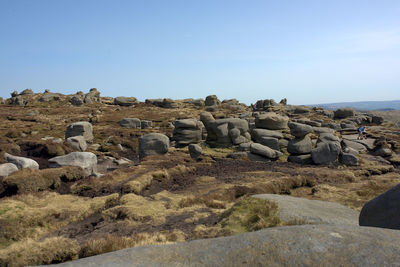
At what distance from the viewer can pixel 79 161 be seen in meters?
27.2

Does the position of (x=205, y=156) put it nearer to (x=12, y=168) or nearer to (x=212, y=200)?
(x=212, y=200)

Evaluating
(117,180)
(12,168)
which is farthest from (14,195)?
(117,180)

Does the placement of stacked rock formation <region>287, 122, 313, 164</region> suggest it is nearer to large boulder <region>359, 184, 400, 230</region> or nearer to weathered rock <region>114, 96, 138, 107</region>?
large boulder <region>359, 184, 400, 230</region>

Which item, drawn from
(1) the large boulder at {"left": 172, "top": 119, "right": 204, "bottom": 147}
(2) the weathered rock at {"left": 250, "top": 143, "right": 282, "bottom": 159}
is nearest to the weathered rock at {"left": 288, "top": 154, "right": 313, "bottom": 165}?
(2) the weathered rock at {"left": 250, "top": 143, "right": 282, "bottom": 159}

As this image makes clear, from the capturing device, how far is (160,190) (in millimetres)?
24172

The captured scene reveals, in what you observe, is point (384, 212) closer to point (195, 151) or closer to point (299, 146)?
point (299, 146)

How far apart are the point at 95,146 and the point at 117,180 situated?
21238mm

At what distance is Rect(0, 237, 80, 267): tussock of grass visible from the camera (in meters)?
11.1

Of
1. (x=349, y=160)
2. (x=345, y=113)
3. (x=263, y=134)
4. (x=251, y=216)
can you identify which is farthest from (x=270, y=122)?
(x=345, y=113)

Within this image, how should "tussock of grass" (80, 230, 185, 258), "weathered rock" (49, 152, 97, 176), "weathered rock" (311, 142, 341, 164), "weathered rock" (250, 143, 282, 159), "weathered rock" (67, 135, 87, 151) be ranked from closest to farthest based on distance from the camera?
"tussock of grass" (80, 230, 185, 258), "weathered rock" (49, 152, 97, 176), "weathered rock" (311, 142, 341, 164), "weathered rock" (250, 143, 282, 159), "weathered rock" (67, 135, 87, 151)

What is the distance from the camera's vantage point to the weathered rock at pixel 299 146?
37281 mm

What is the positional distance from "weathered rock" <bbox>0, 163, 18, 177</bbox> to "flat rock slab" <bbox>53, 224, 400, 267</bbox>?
71.3 feet

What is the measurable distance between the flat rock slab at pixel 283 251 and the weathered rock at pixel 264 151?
2961 centimetres

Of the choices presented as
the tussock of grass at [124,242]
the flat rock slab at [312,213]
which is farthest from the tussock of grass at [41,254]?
the flat rock slab at [312,213]
